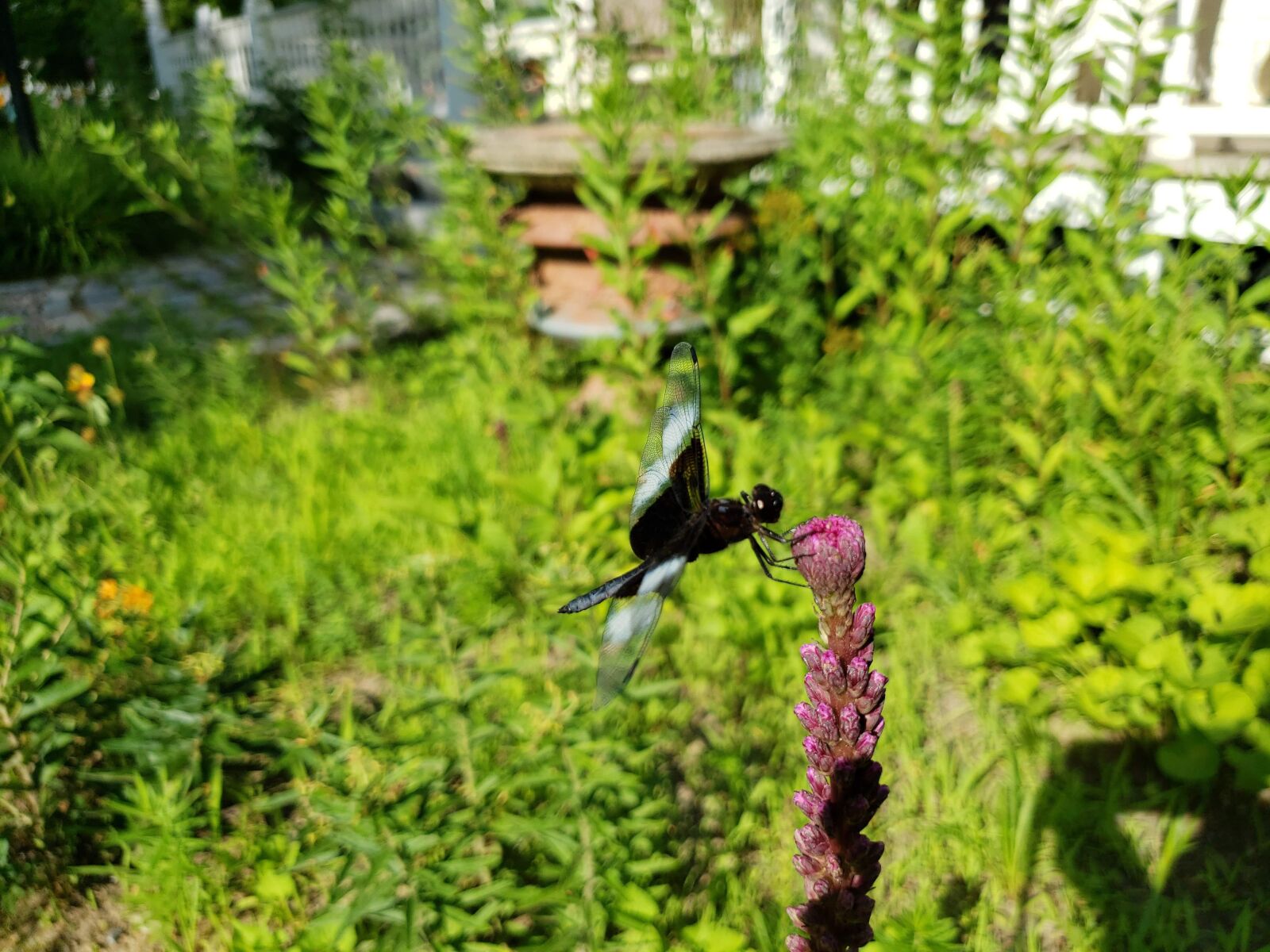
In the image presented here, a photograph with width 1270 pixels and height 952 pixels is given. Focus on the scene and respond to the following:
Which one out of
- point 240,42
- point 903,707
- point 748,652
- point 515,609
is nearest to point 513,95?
point 515,609

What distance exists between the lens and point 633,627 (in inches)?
36.4

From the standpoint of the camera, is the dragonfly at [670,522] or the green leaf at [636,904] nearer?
the dragonfly at [670,522]

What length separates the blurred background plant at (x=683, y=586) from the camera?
159 centimetres

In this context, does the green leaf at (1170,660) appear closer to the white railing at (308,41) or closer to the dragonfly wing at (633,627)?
the dragonfly wing at (633,627)

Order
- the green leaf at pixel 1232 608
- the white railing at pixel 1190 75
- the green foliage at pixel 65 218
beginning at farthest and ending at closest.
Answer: the green foliage at pixel 65 218 < the white railing at pixel 1190 75 < the green leaf at pixel 1232 608

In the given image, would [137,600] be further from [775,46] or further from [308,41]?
[308,41]

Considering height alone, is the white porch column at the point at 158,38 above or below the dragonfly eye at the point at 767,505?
above

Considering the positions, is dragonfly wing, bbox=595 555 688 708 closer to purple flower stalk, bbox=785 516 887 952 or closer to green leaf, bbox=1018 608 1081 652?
purple flower stalk, bbox=785 516 887 952

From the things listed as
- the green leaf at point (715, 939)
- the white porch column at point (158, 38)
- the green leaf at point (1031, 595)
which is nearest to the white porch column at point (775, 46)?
the green leaf at point (1031, 595)

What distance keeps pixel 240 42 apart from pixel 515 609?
12.9 meters

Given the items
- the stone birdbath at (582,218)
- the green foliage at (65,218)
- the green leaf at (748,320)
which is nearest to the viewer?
the green leaf at (748,320)

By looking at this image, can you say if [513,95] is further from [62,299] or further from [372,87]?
[62,299]

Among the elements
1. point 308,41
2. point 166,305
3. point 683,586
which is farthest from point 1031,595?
point 308,41

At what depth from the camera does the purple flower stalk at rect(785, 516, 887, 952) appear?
28.5 inches
